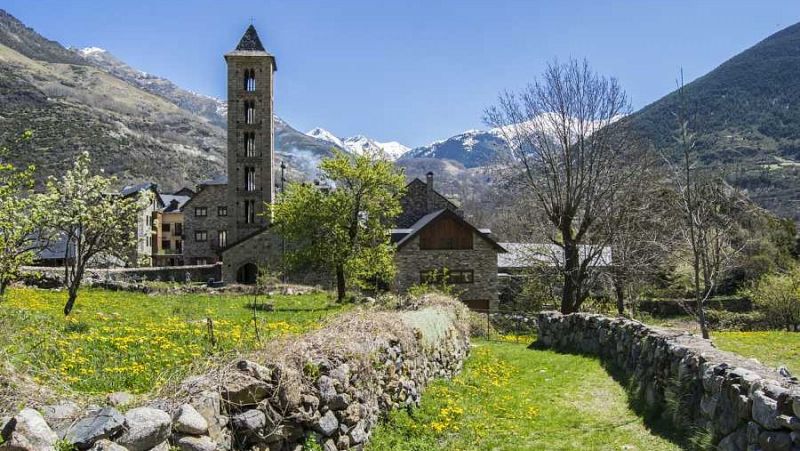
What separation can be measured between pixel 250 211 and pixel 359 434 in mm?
48135

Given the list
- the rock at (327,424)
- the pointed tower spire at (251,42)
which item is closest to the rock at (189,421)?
the rock at (327,424)

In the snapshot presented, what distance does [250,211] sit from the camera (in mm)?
54188

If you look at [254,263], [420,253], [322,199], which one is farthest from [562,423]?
[254,263]

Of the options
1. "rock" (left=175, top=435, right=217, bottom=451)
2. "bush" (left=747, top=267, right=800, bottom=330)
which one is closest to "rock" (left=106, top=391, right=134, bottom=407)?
"rock" (left=175, top=435, right=217, bottom=451)

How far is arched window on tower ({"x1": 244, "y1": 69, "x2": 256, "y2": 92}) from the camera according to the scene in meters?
54.7

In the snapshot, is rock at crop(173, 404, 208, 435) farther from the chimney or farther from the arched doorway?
the chimney

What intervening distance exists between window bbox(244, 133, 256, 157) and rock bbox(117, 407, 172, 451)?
51.4 m

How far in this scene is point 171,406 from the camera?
17.4ft

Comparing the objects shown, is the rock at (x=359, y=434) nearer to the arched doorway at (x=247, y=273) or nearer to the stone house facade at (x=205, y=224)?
the arched doorway at (x=247, y=273)

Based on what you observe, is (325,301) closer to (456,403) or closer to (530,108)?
(530,108)

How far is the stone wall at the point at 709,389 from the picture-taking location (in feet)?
20.5

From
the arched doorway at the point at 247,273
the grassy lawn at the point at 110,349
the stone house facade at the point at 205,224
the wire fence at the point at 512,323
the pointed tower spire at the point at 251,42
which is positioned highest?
the pointed tower spire at the point at 251,42

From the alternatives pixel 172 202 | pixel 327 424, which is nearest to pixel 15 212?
pixel 327 424

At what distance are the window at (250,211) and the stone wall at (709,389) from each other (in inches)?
1709
